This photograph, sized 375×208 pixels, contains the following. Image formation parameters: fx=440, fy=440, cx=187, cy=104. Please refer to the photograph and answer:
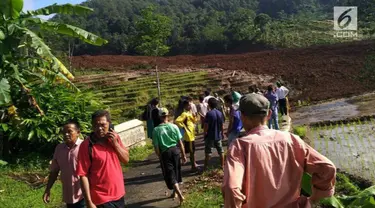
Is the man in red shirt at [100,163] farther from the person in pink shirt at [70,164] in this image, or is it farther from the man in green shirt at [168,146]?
the man in green shirt at [168,146]

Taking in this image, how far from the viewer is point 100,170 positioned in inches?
157

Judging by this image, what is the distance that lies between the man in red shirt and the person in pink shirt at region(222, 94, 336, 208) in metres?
1.72

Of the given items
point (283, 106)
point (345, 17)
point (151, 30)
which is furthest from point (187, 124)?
point (345, 17)

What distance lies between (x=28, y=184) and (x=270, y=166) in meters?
6.98

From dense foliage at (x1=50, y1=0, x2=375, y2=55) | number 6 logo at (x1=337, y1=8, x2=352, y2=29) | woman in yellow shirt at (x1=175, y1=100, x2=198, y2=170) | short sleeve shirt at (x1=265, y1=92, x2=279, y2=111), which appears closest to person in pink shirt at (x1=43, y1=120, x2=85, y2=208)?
woman in yellow shirt at (x1=175, y1=100, x2=198, y2=170)

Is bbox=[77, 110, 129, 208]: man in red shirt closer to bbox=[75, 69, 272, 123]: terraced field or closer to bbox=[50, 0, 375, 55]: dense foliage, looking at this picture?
bbox=[75, 69, 272, 123]: terraced field

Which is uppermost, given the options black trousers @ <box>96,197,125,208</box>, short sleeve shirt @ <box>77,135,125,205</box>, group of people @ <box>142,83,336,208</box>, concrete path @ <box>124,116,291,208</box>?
group of people @ <box>142,83,336,208</box>

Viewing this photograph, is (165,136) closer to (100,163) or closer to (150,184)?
(150,184)

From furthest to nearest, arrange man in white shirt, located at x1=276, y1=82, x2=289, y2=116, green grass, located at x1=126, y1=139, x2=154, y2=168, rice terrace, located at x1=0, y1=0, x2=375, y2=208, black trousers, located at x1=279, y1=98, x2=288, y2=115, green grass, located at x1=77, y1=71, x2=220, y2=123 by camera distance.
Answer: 1. green grass, located at x1=77, y1=71, x2=220, y2=123
2. black trousers, located at x1=279, y1=98, x2=288, y2=115
3. man in white shirt, located at x1=276, y1=82, x2=289, y2=116
4. green grass, located at x1=126, y1=139, x2=154, y2=168
5. rice terrace, located at x1=0, y1=0, x2=375, y2=208

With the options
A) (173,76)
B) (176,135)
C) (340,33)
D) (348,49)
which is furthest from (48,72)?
(340,33)

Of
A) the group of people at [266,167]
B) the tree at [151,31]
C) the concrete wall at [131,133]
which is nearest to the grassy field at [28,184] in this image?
the concrete wall at [131,133]

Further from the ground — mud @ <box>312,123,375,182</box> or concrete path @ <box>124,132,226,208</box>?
mud @ <box>312,123,375,182</box>

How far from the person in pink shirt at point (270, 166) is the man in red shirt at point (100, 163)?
1724mm

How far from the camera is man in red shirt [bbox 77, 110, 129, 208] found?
393 cm
